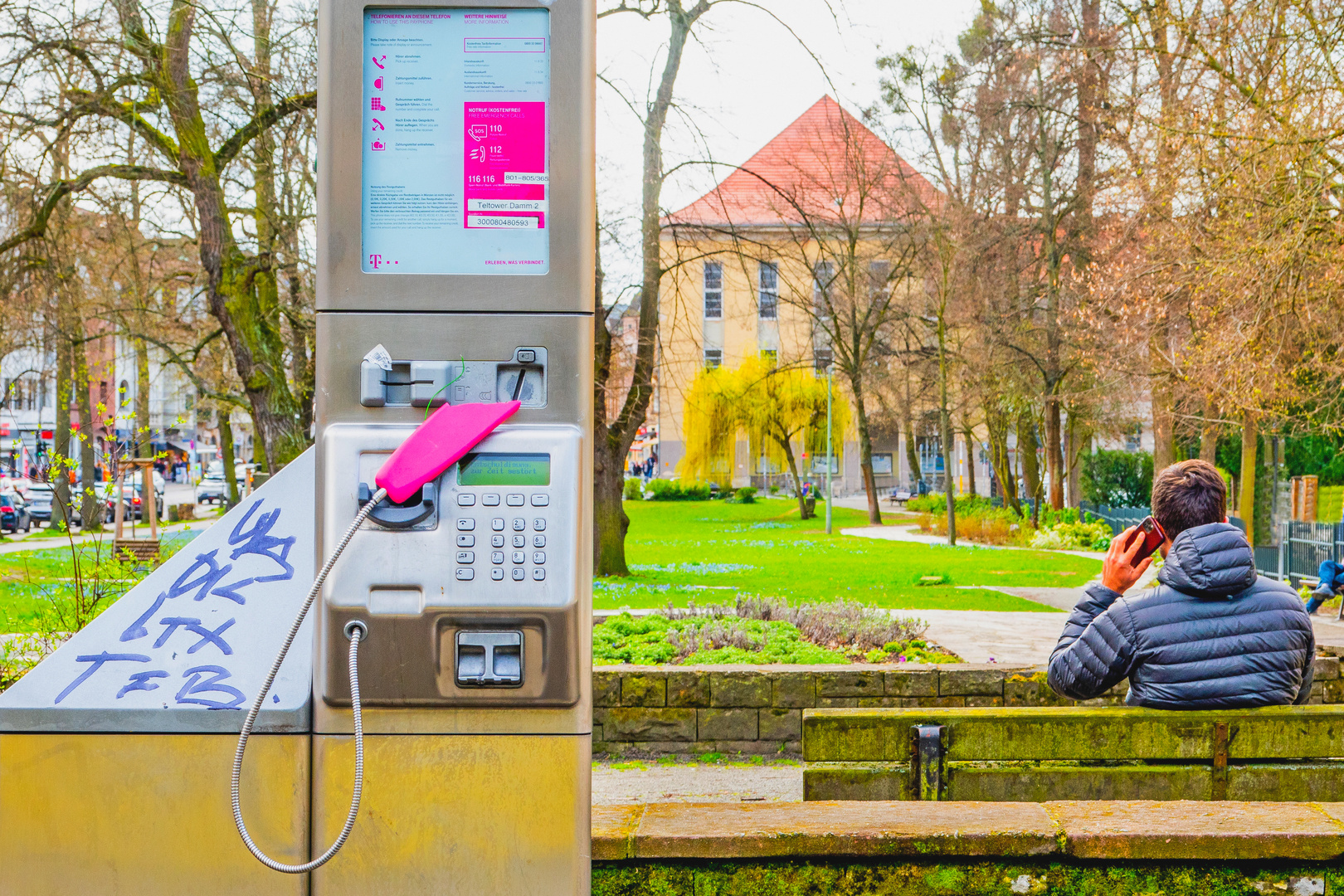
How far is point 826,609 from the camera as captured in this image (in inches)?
347

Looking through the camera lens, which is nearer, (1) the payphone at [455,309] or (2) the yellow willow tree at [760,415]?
(1) the payphone at [455,309]

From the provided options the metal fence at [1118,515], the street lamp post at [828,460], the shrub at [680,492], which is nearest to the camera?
the metal fence at [1118,515]

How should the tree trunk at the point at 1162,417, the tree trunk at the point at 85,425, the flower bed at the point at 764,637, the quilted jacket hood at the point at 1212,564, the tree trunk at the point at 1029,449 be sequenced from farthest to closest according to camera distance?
1. the tree trunk at the point at 1029,449
2. the tree trunk at the point at 1162,417
3. the tree trunk at the point at 85,425
4. the flower bed at the point at 764,637
5. the quilted jacket hood at the point at 1212,564

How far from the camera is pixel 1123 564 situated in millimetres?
3703

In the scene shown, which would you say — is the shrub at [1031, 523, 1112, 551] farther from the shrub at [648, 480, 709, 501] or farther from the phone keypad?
the shrub at [648, 480, 709, 501]

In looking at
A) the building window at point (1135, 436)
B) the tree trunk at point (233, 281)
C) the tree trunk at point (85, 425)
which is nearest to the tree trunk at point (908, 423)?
the building window at point (1135, 436)

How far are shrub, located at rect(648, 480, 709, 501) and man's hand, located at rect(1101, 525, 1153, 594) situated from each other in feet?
151

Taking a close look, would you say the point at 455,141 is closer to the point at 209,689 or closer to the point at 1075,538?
the point at 209,689

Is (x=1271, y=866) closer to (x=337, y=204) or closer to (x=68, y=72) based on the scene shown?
(x=337, y=204)

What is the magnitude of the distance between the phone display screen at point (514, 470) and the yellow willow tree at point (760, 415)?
1439 inches

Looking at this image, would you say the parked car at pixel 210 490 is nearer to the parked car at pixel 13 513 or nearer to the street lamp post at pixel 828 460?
the parked car at pixel 13 513

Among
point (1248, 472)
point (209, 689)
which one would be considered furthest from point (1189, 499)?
point (1248, 472)

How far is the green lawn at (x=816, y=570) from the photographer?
13.1 meters

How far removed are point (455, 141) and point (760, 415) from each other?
38532 millimetres
